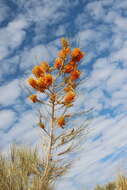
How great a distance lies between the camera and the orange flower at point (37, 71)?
5.21 meters

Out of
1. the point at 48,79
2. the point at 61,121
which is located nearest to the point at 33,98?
the point at 48,79

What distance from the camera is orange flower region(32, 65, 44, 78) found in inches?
205

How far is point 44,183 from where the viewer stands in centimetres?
327

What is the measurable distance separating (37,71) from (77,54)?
2.78 feet

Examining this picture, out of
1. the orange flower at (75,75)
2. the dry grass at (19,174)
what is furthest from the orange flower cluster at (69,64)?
the dry grass at (19,174)

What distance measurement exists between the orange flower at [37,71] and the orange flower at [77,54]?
2.30 feet

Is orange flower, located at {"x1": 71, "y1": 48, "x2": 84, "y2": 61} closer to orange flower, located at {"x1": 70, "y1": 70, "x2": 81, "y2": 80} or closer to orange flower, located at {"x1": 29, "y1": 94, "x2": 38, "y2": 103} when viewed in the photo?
orange flower, located at {"x1": 70, "y1": 70, "x2": 81, "y2": 80}

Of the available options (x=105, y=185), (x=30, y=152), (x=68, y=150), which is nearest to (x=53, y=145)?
(x=68, y=150)

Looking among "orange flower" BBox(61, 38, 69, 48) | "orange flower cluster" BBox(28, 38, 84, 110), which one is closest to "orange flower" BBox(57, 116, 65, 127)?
"orange flower cluster" BBox(28, 38, 84, 110)

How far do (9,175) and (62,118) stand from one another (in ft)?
6.06

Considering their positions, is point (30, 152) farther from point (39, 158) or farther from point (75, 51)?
point (75, 51)

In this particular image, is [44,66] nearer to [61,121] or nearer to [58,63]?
[58,63]

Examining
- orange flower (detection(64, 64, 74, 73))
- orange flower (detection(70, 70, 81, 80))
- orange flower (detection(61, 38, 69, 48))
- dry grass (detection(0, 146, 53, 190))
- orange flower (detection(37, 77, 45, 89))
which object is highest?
orange flower (detection(61, 38, 69, 48))

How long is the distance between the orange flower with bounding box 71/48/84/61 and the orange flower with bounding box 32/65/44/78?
2.30ft
